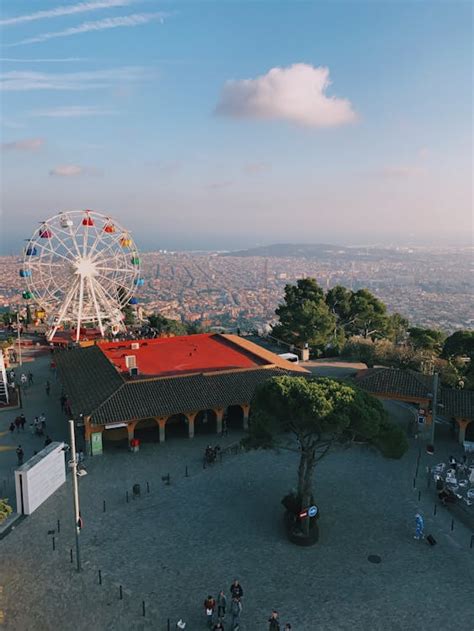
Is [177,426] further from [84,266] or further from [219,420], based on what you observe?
[84,266]

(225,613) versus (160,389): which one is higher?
(160,389)

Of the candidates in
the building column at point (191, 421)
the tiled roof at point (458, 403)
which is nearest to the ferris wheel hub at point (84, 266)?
the building column at point (191, 421)

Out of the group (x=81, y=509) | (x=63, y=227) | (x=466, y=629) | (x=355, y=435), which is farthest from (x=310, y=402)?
(x=63, y=227)

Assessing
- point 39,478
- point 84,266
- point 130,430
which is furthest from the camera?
point 84,266

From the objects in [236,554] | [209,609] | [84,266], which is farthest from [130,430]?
[84,266]

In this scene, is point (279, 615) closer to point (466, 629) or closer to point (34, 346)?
point (466, 629)

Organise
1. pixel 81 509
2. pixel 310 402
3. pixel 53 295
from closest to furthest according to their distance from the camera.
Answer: pixel 310 402 → pixel 81 509 → pixel 53 295

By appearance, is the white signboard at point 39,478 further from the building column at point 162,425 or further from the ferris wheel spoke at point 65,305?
the ferris wheel spoke at point 65,305

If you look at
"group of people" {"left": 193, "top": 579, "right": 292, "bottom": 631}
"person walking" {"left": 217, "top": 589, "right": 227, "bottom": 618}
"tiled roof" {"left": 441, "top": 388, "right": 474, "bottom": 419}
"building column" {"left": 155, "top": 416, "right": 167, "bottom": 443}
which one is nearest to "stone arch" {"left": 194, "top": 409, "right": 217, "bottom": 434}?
"building column" {"left": 155, "top": 416, "right": 167, "bottom": 443}
